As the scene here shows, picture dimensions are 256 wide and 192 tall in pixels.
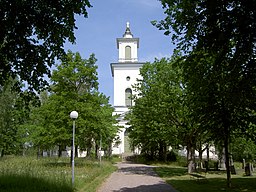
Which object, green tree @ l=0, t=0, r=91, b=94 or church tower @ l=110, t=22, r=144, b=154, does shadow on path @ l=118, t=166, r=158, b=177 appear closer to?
green tree @ l=0, t=0, r=91, b=94

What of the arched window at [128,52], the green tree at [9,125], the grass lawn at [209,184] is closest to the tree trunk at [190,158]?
the grass lawn at [209,184]

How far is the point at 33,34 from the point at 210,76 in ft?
23.6

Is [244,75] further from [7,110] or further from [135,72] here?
[135,72]

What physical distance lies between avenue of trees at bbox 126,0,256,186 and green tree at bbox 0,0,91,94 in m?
3.80

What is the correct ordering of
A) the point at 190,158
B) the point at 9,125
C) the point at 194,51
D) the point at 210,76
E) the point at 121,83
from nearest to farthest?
the point at 194,51 < the point at 210,76 < the point at 190,158 < the point at 9,125 < the point at 121,83

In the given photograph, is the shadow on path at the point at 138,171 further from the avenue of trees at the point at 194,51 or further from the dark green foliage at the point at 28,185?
the dark green foliage at the point at 28,185

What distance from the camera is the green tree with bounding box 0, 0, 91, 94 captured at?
9.28 m

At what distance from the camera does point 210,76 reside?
13609 millimetres

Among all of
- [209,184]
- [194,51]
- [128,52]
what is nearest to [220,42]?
[194,51]

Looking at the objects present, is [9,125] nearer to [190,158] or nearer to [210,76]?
[190,158]

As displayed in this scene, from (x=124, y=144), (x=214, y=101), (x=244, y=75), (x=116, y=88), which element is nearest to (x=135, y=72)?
(x=116, y=88)

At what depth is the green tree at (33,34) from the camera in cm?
928

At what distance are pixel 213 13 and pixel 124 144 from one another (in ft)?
183

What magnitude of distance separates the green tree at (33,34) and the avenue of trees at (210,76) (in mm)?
3797
